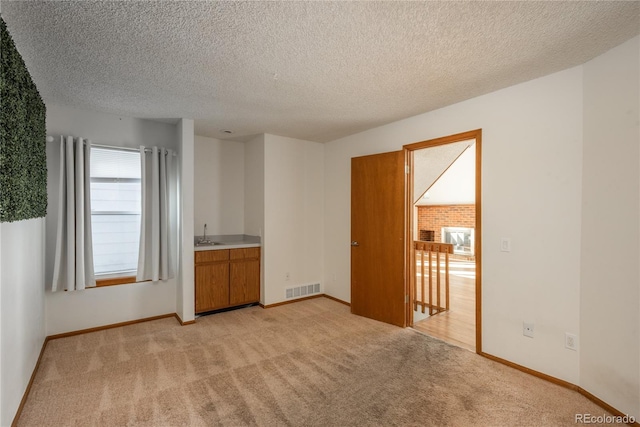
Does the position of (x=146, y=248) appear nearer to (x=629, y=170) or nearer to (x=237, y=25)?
(x=237, y=25)

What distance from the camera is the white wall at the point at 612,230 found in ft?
6.33

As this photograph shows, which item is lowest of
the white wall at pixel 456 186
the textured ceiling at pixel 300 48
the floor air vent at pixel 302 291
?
the floor air vent at pixel 302 291

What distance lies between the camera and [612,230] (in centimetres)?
206

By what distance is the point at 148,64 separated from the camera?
225 cm

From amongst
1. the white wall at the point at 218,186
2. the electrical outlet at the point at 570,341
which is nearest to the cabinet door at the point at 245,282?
the white wall at the point at 218,186

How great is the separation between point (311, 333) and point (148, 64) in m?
2.97

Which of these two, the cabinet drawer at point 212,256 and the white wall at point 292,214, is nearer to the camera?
the cabinet drawer at point 212,256

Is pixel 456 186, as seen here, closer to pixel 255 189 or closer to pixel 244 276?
pixel 255 189

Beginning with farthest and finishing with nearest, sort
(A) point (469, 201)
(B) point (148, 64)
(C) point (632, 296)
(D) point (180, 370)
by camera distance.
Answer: (A) point (469, 201)
(D) point (180, 370)
(B) point (148, 64)
(C) point (632, 296)

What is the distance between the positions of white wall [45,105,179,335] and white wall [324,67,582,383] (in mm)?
3664

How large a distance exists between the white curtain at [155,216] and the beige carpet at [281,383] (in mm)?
726

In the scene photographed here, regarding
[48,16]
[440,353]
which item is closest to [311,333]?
[440,353]

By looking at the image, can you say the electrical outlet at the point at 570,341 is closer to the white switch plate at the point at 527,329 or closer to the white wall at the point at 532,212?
the white wall at the point at 532,212

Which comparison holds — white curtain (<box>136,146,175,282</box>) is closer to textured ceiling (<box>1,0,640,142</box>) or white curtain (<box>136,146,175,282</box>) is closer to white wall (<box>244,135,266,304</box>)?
textured ceiling (<box>1,0,640,142</box>)
